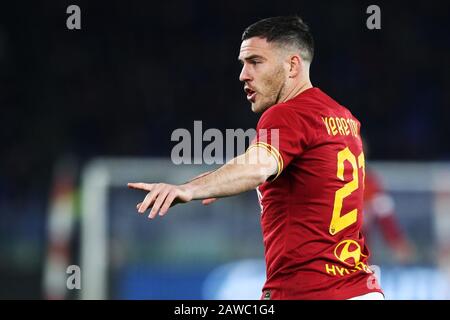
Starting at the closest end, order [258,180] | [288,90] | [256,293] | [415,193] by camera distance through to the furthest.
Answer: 1. [258,180]
2. [288,90]
3. [256,293]
4. [415,193]

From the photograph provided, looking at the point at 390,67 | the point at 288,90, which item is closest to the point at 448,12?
the point at 390,67

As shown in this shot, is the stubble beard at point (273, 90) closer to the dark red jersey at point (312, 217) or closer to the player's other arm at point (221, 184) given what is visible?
the dark red jersey at point (312, 217)

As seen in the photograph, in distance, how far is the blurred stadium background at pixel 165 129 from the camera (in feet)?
33.9

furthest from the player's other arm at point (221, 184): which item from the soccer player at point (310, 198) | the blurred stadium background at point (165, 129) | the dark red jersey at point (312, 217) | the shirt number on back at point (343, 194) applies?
the blurred stadium background at point (165, 129)

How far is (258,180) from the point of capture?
3.88 m

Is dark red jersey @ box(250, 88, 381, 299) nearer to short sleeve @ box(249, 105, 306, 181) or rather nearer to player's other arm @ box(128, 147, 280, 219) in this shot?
short sleeve @ box(249, 105, 306, 181)

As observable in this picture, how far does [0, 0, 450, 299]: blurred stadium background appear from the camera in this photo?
10.3m

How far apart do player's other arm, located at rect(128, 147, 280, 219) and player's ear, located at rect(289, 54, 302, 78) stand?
2.52 ft

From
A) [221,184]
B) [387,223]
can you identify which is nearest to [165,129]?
[387,223]

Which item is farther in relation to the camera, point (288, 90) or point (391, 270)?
point (391, 270)

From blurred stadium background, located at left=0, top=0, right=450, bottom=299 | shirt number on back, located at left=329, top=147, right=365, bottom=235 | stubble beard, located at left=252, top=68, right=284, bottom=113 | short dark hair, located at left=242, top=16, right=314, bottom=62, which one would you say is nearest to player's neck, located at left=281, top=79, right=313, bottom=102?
stubble beard, located at left=252, top=68, right=284, bottom=113

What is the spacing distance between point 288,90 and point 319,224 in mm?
764

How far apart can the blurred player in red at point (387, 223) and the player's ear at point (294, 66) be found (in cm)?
589
